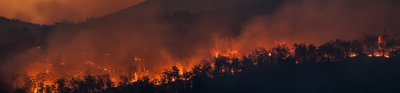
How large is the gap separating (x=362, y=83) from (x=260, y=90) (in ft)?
24.2

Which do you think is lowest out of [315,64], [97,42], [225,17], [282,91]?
[282,91]

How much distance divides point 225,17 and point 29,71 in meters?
19.9

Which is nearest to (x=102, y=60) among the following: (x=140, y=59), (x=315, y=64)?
(x=140, y=59)

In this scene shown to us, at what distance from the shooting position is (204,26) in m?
32.0

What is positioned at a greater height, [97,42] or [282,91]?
[97,42]

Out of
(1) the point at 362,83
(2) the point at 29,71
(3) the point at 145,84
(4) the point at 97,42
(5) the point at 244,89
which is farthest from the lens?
(4) the point at 97,42

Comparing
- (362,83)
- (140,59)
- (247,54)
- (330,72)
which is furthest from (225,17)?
(362,83)

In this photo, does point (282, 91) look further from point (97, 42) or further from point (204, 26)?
point (97, 42)

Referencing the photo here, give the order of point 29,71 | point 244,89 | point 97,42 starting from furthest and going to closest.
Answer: point 97,42 → point 29,71 → point 244,89

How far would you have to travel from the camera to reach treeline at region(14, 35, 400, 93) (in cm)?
2411

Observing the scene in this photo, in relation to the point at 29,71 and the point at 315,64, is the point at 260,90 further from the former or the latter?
the point at 29,71

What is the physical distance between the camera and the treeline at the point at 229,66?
79.1ft

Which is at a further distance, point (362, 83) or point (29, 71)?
point (29, 71)

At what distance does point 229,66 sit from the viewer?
25391 millimetres
